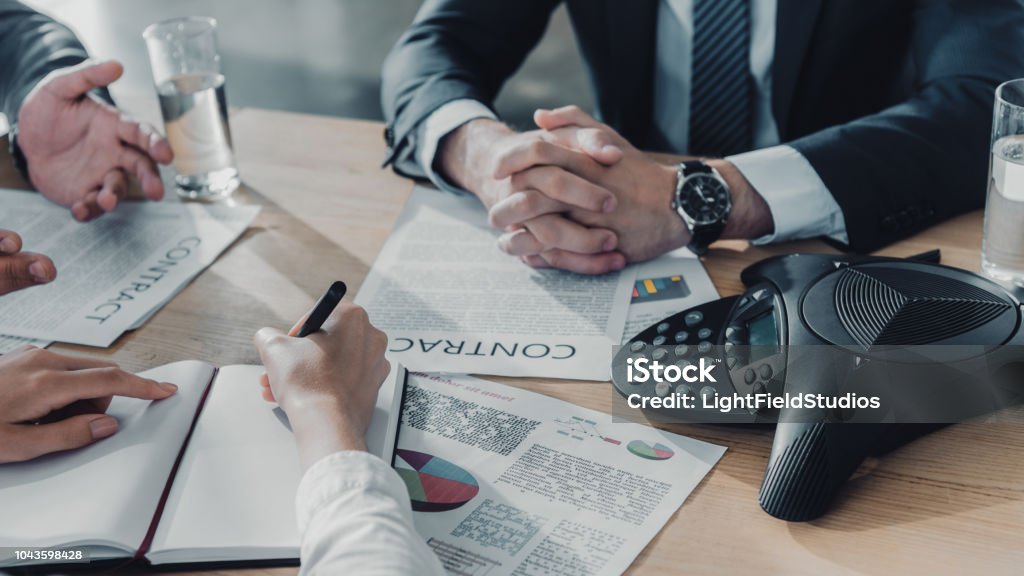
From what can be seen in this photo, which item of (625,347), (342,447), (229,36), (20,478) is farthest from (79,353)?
(229,36)

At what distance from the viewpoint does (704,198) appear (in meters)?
1.03

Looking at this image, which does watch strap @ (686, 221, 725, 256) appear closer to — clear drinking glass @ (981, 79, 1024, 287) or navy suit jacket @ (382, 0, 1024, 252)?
navy suit jacket @ (382, 0, 1024, 252)

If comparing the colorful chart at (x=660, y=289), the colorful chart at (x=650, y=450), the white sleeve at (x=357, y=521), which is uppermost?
the white sleeve at (x=357, y=521)

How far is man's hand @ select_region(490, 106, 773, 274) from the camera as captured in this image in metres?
1.01

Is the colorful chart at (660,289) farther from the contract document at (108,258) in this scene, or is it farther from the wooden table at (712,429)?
the contract document at (108,258)

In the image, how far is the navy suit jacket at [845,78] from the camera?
106 cm

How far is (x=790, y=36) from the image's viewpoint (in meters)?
1.29

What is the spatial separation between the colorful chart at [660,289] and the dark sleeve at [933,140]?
213 millimetres

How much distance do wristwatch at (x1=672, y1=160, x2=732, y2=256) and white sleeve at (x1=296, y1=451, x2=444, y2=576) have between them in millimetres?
517

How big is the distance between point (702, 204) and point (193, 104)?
2.16 feet

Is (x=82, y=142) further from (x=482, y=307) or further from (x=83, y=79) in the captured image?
(x=482, y=307)

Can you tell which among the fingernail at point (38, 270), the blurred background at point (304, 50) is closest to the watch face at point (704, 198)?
the fingernail at point (38, 270)

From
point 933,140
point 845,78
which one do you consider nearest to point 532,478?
point 933,140

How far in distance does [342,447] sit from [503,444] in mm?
144
